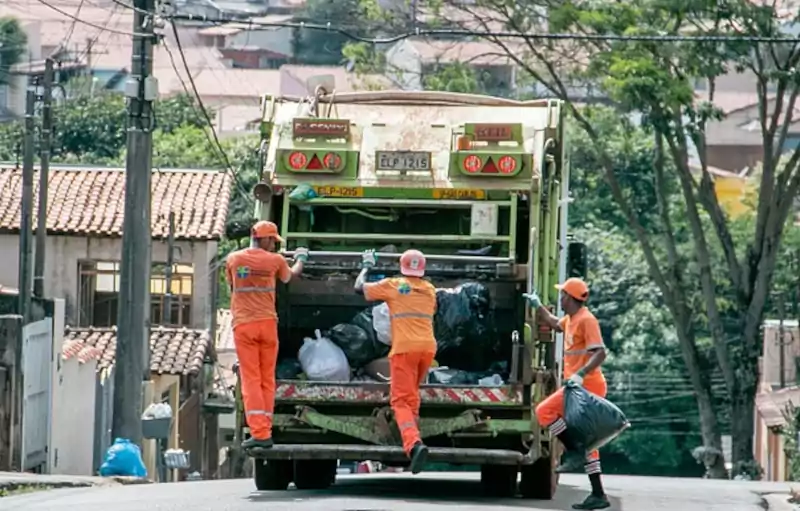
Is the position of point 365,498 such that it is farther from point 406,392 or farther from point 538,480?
point 538,480

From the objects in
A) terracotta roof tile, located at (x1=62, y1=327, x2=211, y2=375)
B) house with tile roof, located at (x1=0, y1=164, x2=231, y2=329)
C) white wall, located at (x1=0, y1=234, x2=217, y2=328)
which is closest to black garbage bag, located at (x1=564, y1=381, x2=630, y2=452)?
terracotta roof tile, located at (x1=62, y1=327, x2=211, y2=375)

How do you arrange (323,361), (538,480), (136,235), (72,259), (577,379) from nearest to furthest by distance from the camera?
1. (577,379)
2. (323,361)
3. (538,480)
4. (136,235)
5. (72,259)

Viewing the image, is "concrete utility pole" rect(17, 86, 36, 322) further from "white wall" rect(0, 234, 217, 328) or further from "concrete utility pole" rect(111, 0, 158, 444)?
"white wall" rect(0, 234, 217, 328)

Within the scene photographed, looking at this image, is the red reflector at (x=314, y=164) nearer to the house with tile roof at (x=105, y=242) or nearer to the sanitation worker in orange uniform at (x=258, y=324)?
the sanitation worker in orange uniform at (x=258, y=324)

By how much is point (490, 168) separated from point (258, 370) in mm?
2192

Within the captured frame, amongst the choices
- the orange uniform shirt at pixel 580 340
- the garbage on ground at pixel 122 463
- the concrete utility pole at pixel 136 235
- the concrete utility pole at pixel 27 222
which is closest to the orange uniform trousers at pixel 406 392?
the orange uniform shirt at pixel 580 340

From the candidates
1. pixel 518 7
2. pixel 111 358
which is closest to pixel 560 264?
pixel 518 7

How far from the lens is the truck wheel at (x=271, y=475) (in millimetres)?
14914

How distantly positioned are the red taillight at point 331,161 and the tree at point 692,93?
1243 centimetres

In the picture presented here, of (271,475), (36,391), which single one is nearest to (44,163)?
(36,391)

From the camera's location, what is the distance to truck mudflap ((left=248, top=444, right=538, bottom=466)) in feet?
45.4

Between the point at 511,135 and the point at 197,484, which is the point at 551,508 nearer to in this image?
the point at 511,135

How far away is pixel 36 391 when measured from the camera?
2438 centimetres

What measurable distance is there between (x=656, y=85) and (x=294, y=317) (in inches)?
524
